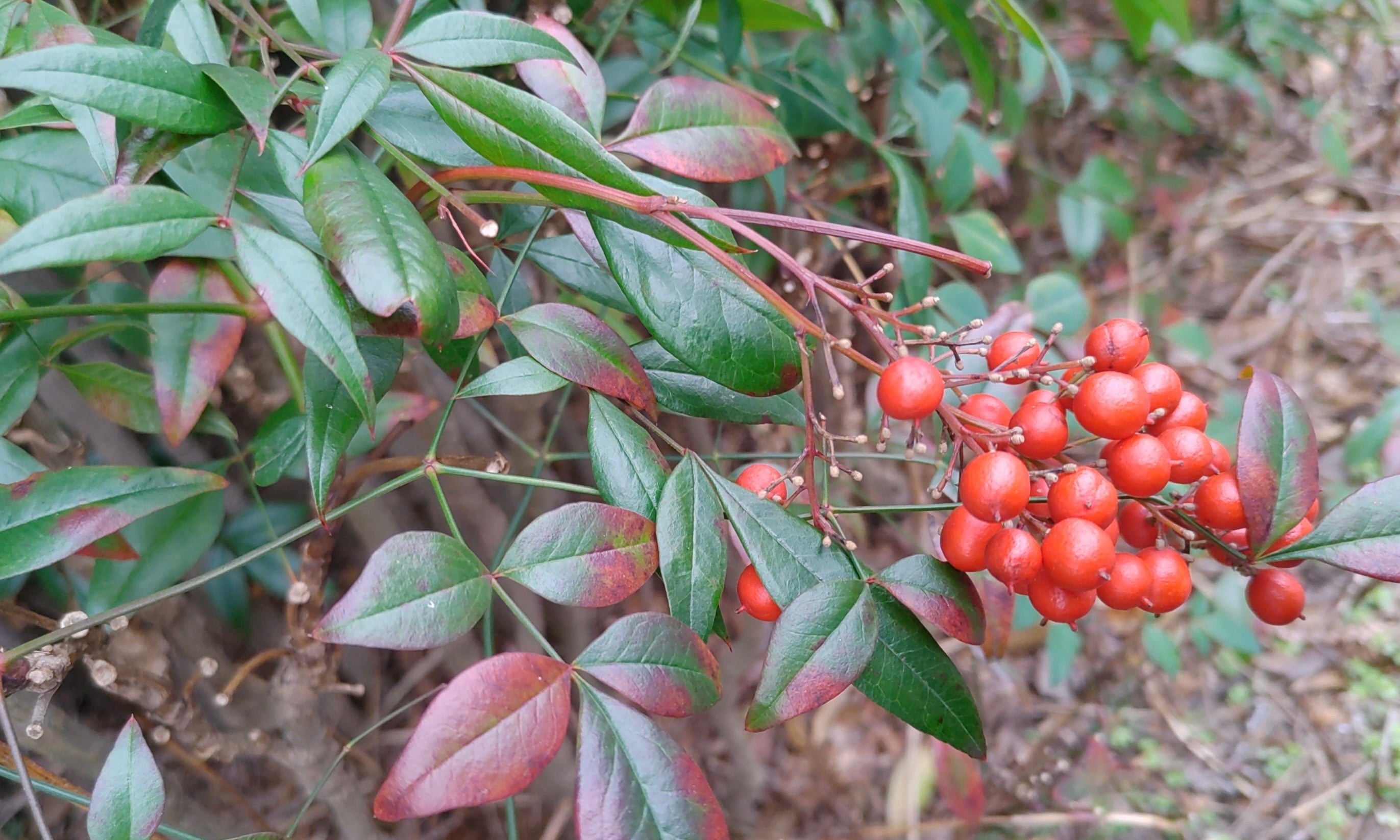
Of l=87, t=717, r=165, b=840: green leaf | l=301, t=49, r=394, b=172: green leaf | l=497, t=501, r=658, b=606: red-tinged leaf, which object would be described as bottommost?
l=87, t=717, r=165, b=840: green leaf

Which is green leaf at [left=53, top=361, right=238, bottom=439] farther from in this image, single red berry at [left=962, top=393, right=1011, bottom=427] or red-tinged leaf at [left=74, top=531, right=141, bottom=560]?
single red berry at [left=962, top=393, right=1011, bottom=427]

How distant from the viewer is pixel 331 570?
3.99 feet

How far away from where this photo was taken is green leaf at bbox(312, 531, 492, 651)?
0.44 meters

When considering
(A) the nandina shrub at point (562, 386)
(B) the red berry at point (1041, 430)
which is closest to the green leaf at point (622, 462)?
(A) the nandina shrub at point (562, 386)

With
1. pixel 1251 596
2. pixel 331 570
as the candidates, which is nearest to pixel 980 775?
pixel 1251 596

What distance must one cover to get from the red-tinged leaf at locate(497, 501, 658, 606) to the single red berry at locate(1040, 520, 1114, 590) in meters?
0.23

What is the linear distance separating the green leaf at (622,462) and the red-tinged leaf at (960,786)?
88 centimetres

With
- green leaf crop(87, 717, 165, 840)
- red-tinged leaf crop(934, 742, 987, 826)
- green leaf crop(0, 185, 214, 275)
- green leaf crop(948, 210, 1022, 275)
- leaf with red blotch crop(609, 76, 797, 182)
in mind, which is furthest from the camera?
red-tinged leaf crop(934, 742, 987, 826)

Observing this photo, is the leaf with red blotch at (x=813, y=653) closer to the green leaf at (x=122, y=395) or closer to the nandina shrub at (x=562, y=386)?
the nandina shrub at (x=562, y=386)

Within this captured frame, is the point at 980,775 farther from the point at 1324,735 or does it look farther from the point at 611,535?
the point at 611,535

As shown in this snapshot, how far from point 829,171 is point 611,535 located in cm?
84

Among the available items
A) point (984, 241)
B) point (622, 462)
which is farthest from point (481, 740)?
point (984, 241)

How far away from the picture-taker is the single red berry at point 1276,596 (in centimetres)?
52

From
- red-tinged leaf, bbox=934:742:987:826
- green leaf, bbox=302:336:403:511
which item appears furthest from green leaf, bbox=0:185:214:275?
red-tinged leaf, bbox=934:742:987:826
